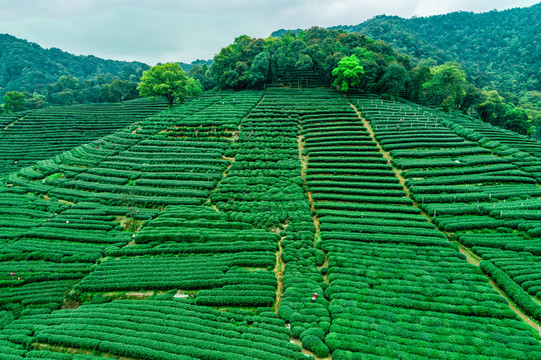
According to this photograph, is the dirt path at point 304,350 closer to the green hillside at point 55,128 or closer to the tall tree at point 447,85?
the green hillside at point 55,128

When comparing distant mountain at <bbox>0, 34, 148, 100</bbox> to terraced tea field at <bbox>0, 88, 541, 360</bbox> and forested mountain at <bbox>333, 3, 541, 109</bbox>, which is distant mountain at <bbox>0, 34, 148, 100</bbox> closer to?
terraced tea field at <bbox>0, 88, 541, 360</bbox>

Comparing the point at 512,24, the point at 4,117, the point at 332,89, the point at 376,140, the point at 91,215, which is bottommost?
the point at 91,215

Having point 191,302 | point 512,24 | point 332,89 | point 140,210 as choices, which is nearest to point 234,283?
point 191,302

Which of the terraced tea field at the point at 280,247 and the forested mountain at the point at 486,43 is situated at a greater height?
the forested mountain at the point at 486,43

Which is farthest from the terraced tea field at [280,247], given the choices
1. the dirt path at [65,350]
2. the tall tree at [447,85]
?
the tall tree at [447,85]

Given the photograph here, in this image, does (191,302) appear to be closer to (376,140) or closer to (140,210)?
(140,210)

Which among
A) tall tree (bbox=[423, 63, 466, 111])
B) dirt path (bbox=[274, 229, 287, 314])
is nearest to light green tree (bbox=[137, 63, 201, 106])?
dirt path (bbox=[274, 229, 287, 314])
